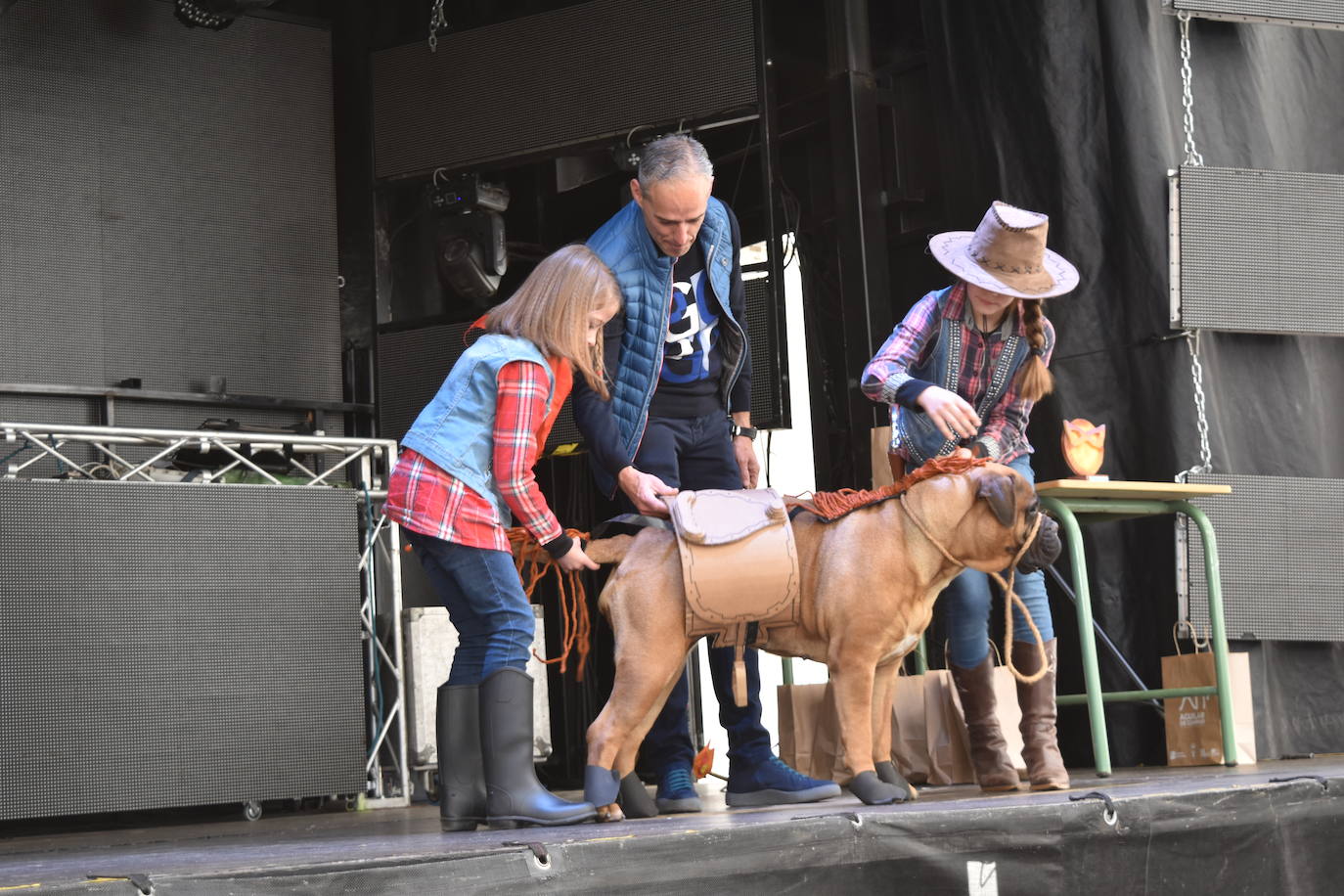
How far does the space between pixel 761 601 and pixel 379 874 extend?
125 cm

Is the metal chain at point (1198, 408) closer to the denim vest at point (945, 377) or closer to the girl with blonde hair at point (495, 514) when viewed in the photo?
the denim vest at point (945, 377)

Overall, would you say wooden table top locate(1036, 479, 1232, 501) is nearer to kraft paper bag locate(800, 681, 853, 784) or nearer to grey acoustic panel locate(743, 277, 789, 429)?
kraft paper bag locate(800, 681, 853, 784)

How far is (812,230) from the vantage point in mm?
6008

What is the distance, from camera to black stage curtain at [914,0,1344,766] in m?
4.83

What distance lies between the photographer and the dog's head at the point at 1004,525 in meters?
3.21

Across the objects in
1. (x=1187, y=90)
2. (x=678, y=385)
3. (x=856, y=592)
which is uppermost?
(x=1187, y=90)

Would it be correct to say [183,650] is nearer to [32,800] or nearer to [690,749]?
[32,800]

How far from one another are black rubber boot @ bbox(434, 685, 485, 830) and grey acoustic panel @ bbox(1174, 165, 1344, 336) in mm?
2668

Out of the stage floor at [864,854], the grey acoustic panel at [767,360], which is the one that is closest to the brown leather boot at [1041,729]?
the stage floor at [864,854]

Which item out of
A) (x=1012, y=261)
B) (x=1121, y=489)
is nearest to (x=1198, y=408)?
(x=1121, y=489)

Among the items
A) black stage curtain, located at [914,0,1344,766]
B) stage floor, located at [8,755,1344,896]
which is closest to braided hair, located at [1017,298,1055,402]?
stage floor, located at [8,755,1344,896]

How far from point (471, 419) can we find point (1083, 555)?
1.81 m

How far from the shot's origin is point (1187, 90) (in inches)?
197

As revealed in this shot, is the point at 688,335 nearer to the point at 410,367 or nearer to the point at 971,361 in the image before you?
the point at 971,361
